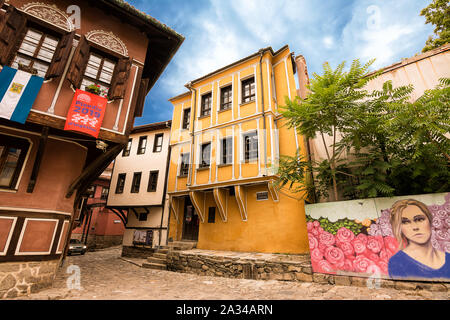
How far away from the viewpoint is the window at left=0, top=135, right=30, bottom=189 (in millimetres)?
5688

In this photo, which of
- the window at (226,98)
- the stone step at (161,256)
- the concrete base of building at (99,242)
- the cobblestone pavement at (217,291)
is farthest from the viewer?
the concrete base of building at (99,242)

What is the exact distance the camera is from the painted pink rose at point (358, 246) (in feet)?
19.2

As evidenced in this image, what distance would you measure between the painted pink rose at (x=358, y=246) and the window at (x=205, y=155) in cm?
779

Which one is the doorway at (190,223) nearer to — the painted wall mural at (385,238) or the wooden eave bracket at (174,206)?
the wooden eave bracket at (174,206)

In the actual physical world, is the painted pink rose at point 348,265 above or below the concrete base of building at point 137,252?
above

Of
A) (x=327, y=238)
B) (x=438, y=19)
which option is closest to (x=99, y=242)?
(x=327, y=238)

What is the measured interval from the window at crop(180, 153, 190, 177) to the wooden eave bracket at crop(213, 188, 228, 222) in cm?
328

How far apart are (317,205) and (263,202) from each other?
344 centimetres

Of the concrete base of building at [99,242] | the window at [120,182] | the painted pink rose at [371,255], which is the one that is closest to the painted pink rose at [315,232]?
the painted pink rose at [371,255]

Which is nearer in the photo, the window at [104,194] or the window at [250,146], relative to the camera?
the window at [250,146]

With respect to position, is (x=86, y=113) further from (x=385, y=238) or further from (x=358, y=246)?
(x=385, y=238)

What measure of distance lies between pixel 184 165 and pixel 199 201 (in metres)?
2.95

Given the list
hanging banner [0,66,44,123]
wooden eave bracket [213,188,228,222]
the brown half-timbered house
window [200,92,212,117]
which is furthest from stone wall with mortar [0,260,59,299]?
window [200,92,212,117]
